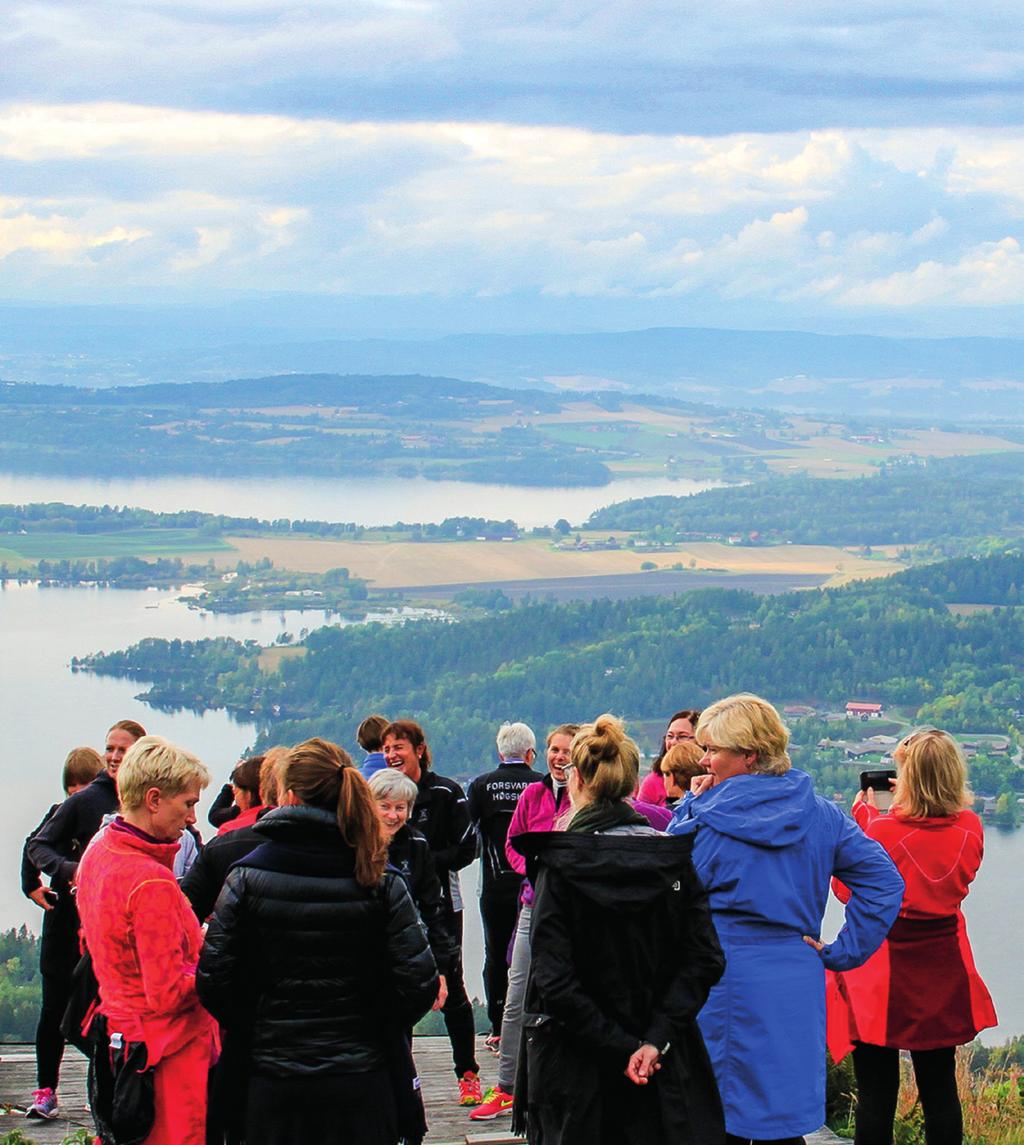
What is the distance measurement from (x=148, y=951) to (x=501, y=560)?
4366 inches

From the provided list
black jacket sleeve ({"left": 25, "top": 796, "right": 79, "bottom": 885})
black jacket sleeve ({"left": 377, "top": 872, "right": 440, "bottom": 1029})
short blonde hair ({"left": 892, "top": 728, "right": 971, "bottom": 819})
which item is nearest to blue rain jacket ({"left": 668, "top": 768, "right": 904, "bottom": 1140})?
short blonde hair ({"left": 892, "top": 728, "right": 971, "bottom": 819})

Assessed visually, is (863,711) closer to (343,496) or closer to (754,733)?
(754,733)

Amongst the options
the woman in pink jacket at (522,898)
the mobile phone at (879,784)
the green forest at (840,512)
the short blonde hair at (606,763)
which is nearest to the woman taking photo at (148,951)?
the short blonde hair at (606,763)

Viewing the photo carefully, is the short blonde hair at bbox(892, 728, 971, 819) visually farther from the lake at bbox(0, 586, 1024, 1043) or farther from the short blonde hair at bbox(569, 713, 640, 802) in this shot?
the lake at bbox(0, 586, 1024, 1043)

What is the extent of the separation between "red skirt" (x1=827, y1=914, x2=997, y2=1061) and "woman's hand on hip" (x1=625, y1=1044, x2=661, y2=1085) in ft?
4.32

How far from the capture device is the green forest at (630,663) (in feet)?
242

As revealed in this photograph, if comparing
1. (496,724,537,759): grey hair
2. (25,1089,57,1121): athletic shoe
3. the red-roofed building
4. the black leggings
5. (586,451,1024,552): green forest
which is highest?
(586,451,1024,552): green forest

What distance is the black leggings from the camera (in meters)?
5.00

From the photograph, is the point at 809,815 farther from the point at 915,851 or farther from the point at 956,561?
the point at 956,561

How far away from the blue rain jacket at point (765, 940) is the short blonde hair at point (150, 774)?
1.31 metres

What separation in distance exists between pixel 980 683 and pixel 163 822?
7507cm

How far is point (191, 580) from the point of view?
107812 millimetres

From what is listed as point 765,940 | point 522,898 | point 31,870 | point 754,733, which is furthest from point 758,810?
point 31,870

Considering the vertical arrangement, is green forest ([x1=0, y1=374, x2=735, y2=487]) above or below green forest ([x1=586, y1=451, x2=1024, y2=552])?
above
